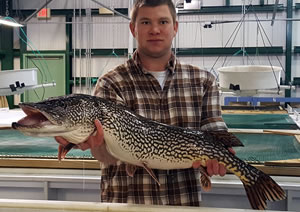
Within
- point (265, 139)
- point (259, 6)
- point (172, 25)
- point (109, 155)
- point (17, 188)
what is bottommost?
point (17, 188)

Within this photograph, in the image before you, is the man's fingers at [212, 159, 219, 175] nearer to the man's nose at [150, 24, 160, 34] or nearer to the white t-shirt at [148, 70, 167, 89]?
the white t-shirt at [148, 70, 167, 89]

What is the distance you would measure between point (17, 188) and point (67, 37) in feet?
28.9

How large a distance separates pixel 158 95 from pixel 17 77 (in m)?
2.20

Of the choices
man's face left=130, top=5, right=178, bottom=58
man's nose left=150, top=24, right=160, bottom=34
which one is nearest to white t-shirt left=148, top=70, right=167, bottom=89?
man's face left=130, top=5, right=178, bottom=58

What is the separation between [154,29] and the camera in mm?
1812

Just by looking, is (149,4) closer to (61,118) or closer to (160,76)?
(160,76)

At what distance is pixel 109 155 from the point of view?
1.78 m

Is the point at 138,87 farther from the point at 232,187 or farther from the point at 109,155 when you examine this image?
the point at 232,187

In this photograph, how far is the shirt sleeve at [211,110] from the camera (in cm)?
194

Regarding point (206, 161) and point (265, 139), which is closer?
point (206, 161)

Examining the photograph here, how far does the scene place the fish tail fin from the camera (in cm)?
165

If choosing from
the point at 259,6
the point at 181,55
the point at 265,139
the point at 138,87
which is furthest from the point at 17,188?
the point at 259,6

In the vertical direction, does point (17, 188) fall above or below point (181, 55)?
below

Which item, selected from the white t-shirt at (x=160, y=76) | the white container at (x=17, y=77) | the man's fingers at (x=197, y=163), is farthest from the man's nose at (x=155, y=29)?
the white container at (x=17, y=77)
